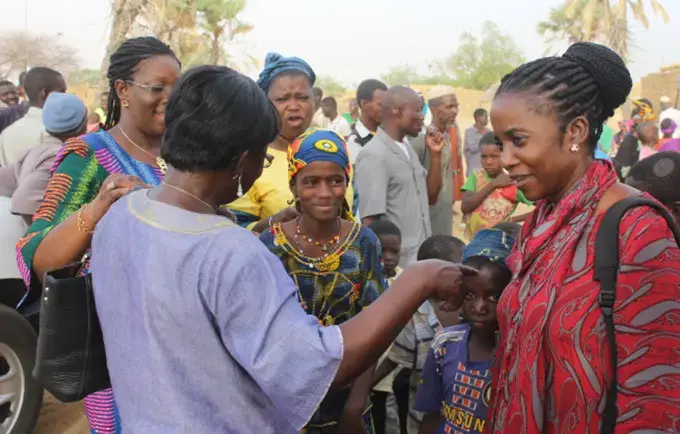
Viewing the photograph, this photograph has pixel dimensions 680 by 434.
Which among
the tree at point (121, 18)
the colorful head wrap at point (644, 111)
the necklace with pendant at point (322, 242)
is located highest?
the tree at point (121, 18)

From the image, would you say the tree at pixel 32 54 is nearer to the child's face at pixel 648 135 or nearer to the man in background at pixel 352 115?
the man in background at pixel 352 115

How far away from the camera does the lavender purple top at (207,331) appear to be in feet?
4.80

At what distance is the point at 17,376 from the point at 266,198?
207 cm

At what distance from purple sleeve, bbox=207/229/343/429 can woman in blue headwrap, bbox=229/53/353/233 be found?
1764 mm

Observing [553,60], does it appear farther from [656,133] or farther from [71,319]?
[656,133]

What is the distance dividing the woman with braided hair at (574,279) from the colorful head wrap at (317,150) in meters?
1.06

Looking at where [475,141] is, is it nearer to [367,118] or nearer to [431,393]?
[367,118]

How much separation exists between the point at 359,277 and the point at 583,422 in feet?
4.20

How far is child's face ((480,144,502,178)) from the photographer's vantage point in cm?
538

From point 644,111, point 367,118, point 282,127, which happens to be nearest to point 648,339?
point 282,127

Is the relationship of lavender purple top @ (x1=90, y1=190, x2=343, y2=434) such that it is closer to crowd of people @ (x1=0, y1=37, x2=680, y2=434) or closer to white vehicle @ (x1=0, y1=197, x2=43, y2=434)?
crowd of people @ (x1=0, y1=37, x2=680, y2=434)

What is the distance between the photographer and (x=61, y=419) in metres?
4.91

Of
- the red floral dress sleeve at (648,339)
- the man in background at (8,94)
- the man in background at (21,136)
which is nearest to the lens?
the red floral dress sleeve at (648,339)

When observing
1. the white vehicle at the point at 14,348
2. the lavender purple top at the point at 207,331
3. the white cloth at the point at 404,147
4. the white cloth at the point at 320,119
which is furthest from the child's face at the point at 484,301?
the white cloth at the point at 320,119
